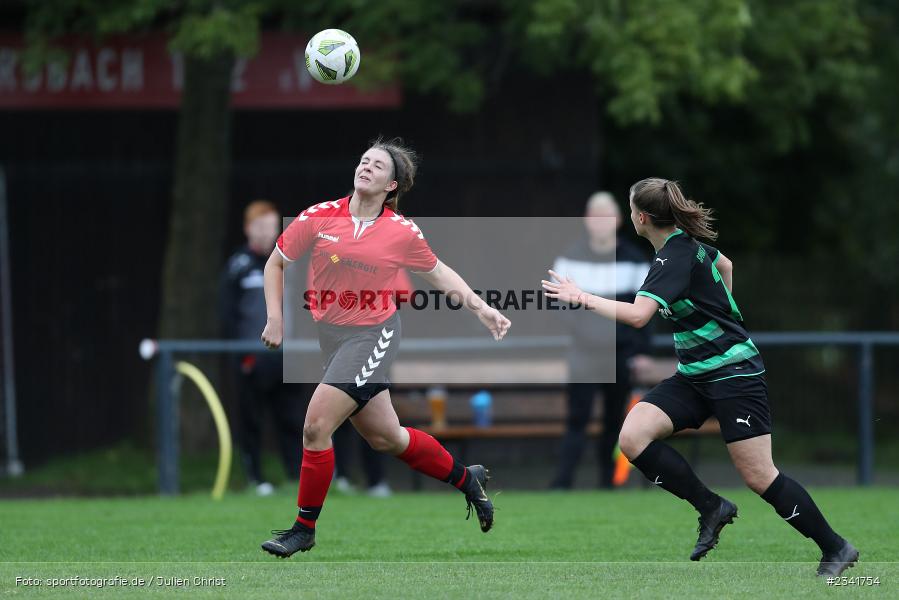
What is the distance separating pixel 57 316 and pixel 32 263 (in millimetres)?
617

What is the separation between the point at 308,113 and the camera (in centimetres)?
1493

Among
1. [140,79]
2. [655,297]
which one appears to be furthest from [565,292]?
[140,79]

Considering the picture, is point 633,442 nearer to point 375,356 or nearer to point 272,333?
point 375,356

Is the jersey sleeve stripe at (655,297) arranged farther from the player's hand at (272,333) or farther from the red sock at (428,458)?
the player's hand at (272,333)

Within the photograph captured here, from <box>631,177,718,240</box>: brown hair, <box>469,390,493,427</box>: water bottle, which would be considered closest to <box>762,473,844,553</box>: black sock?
<box>631,177,718,240</box>: brown hair

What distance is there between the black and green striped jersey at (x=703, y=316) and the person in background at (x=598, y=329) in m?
4.48

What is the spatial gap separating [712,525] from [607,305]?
4.50ft

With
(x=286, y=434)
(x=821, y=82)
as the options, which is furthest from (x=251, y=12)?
(x=821, y=82)

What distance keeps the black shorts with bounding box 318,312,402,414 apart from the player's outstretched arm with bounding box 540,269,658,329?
1.10 meters

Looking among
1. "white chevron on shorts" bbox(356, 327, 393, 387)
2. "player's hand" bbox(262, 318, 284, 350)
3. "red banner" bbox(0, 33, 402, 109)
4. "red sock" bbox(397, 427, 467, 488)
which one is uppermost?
"red banner" bbox(0, 33, 402, 109)

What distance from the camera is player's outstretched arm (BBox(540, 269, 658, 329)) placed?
6.43 metres

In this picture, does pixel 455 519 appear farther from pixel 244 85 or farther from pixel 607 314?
pixel 244 85

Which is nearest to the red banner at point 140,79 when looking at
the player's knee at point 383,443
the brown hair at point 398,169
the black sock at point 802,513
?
the brown hair at point 398,169

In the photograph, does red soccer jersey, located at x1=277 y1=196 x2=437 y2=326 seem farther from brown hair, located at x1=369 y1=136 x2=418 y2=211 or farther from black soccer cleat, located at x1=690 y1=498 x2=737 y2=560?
black soccer cleat, located at x1=690 y1=498 x2=737 y2=560
